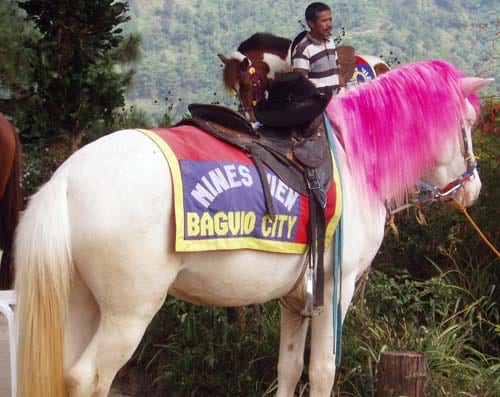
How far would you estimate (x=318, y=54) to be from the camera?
18.4ft

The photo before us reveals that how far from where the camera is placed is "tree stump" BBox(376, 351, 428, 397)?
5.04 metres

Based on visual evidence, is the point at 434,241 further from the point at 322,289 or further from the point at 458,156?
the point at 322,289

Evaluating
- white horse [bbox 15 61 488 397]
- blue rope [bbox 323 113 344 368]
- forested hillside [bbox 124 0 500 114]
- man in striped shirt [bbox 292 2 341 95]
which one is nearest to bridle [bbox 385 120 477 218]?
blue rope [bbox 323 113 344 368]

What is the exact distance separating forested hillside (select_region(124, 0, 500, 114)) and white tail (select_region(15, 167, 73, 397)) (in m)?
10.9

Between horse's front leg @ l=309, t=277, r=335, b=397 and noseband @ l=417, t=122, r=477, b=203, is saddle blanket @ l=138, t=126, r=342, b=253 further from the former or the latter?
noseband @ l=417, t=122, r=477, b=203

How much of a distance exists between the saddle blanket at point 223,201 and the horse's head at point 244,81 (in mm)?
1659

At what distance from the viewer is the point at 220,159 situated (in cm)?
419

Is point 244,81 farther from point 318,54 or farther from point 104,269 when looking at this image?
point 104,269

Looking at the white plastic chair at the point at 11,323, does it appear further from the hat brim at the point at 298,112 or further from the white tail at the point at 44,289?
the hat brim at the point at 298,112

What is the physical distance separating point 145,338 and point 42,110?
315 cm

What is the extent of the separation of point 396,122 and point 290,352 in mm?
1443

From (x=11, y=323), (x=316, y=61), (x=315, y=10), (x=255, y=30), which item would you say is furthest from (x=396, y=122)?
(x=255, y=30)

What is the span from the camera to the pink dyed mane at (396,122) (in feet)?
16.1

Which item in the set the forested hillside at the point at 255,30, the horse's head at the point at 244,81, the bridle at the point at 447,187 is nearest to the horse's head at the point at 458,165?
the bridle at the point at 447,187
